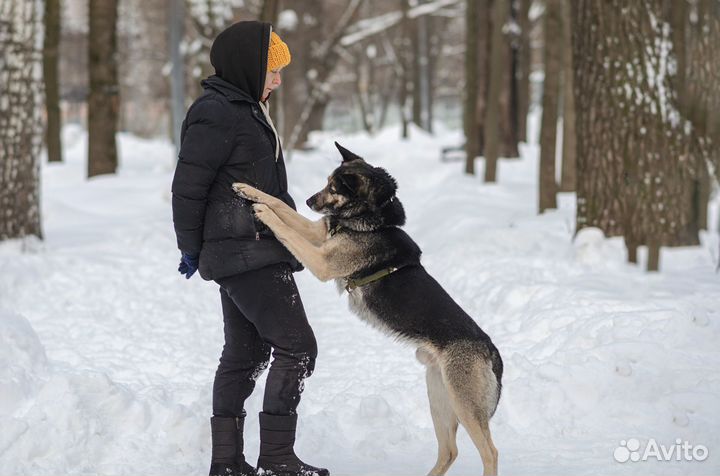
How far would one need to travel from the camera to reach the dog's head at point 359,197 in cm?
460

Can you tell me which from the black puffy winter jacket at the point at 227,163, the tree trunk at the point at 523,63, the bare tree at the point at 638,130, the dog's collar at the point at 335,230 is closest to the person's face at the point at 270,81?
the black puffy winter jacket at the point at 227,163

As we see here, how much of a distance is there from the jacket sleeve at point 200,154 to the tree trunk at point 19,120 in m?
5.66

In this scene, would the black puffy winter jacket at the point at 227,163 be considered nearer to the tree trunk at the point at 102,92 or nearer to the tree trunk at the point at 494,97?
the tree trunk at the point at 494,97

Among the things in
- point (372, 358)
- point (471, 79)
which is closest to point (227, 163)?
point (372, 358)

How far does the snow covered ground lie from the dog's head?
1234 millimetres

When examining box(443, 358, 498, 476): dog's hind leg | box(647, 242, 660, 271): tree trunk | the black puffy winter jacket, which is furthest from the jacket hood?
box(647, 242, 660, 271): tree trunk

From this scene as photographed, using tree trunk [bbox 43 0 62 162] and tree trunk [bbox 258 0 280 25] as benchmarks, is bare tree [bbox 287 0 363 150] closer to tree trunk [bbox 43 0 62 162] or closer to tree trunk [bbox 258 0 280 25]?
tree trunk [bbox 43 0 62 162]

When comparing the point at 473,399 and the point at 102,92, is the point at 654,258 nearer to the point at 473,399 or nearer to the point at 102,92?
the point at 473,399

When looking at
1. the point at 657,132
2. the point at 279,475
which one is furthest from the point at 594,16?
the point at 279,475

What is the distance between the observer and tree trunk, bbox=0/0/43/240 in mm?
9039

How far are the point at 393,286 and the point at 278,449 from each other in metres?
0.99

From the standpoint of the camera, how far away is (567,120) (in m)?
14.0

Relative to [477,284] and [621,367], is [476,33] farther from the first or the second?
[621,367]

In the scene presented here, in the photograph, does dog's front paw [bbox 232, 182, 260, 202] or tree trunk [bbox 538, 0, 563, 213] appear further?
tree trunk [bbox 538, 0, 563, 213]
